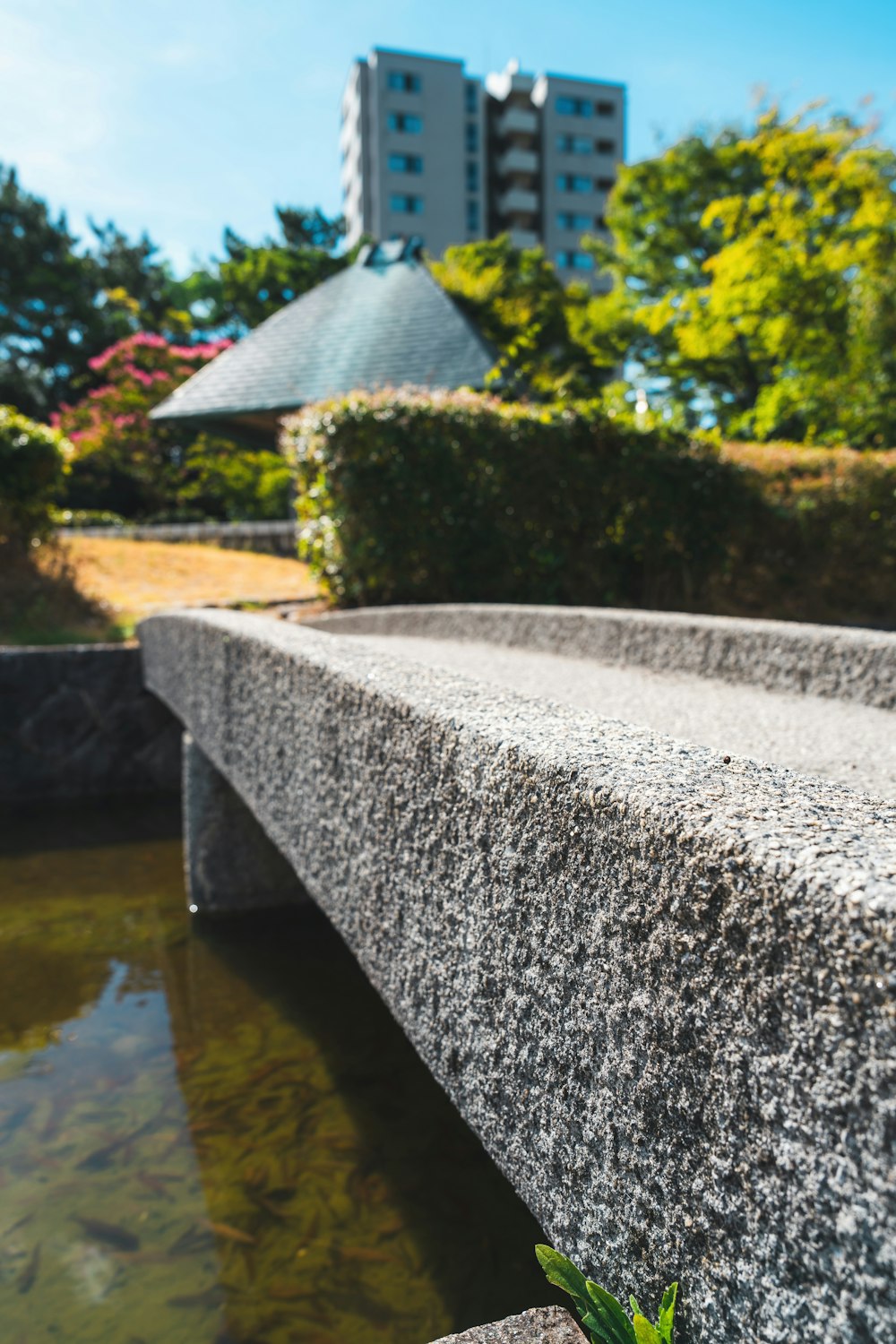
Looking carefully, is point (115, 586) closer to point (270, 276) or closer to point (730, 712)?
point (730, 712)

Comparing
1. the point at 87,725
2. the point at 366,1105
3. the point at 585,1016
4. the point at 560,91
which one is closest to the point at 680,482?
the point at 87,725

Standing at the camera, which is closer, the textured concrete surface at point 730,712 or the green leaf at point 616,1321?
the green leaf at point 616,1321

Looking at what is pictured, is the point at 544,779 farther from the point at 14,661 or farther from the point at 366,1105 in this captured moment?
the point at 14,661

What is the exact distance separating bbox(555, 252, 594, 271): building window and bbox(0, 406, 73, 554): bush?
47239 mm

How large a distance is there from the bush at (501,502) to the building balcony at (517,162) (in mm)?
48990

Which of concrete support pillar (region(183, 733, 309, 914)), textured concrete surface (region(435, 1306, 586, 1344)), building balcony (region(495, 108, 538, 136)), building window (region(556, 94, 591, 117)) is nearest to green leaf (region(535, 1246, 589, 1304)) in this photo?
textured concrete surface (region(435, 1306, 586, 1344))

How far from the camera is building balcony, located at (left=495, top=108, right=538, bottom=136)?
165 ft

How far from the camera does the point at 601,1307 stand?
37.9 inches

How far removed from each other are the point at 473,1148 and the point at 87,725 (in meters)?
5.47

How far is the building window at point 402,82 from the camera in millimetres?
46969

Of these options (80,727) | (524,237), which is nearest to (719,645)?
(80,727)

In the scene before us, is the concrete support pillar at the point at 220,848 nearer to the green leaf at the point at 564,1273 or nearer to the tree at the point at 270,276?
the green leaf at the point at 564,1273

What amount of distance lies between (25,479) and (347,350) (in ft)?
23.0

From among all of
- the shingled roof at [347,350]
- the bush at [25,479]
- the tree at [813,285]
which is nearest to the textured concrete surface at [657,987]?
the bush at [25,479]
